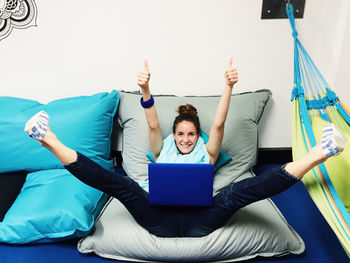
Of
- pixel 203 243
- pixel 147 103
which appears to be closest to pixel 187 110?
pixel 147 103

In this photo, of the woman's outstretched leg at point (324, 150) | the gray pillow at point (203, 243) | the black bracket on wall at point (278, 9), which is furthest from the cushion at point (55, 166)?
the black bracket on wall at point (278, 9)

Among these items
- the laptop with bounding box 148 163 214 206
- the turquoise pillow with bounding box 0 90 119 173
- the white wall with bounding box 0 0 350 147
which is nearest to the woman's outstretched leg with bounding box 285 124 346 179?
the laptop with bounding box 148 163 214 206

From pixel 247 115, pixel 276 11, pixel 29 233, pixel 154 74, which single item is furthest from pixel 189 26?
pixel 29 233

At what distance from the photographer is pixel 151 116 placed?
144 centimetres

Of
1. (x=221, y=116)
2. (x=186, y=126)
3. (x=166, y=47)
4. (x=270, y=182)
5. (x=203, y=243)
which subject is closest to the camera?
(x=270, y=182)

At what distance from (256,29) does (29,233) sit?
1544 mm

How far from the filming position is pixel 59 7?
1663 mm

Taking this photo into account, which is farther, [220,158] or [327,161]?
[220,158]

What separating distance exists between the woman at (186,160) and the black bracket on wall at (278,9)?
66 cm

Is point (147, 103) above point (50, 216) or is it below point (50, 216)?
above

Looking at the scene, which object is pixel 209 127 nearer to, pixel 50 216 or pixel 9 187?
pixel 50 216

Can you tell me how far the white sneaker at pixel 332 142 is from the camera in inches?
38.4

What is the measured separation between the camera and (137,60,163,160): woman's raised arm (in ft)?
4.19

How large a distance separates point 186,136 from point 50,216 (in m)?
0.70
